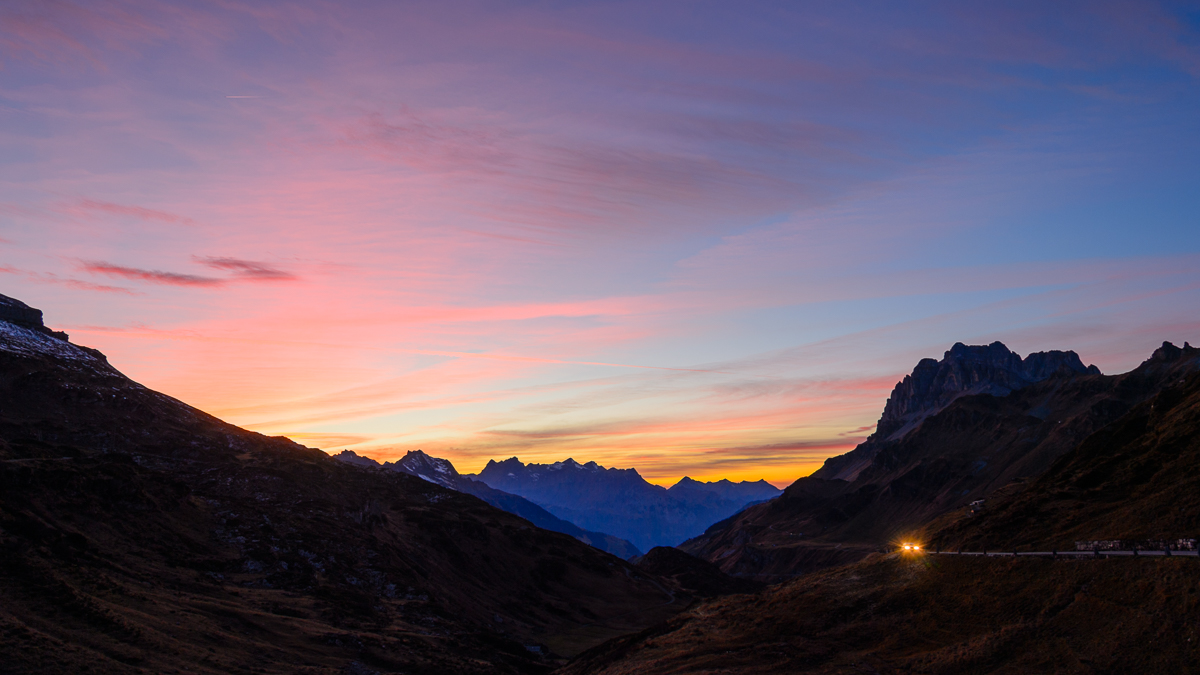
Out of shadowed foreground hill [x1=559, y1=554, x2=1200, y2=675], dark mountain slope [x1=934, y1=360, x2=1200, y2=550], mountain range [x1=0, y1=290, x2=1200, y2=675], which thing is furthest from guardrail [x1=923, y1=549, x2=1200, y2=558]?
dark mountain slope [x1=934, y1=360, x2=1200, y2=550]

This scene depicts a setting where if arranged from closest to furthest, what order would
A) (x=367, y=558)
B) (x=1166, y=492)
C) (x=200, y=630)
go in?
1. (x=1166, y=492)
2. (x=200, y=630)
3. (x=367, y=558)

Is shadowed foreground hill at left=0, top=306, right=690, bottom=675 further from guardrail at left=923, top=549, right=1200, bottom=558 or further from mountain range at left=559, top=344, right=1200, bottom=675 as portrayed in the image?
guardrail at left=923, top=549, right=1200, bottom=558

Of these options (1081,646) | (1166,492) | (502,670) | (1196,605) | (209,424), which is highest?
(209,424)

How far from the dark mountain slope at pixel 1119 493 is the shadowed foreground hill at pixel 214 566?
7101cm

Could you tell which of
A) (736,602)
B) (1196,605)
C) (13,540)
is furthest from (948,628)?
(13,540)

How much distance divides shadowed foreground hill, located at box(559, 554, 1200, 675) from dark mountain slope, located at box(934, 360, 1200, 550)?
29.8ft

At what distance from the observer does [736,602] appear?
102 meters

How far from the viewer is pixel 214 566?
4569 inches

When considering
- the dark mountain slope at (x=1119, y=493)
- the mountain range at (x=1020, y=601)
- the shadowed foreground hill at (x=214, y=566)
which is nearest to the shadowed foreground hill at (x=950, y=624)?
the mountain range at (x=1020, y=601)

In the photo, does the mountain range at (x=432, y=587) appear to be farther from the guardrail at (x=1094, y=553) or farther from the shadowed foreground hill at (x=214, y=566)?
the guardrail at (x=1094, y=553)

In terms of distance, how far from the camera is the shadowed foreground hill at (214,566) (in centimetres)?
7306

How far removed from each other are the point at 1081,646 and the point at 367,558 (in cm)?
13133

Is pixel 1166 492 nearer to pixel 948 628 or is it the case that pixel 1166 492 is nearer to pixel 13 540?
pixel 948 628

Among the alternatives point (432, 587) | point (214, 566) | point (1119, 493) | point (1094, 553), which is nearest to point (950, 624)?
point (1094, 553)
